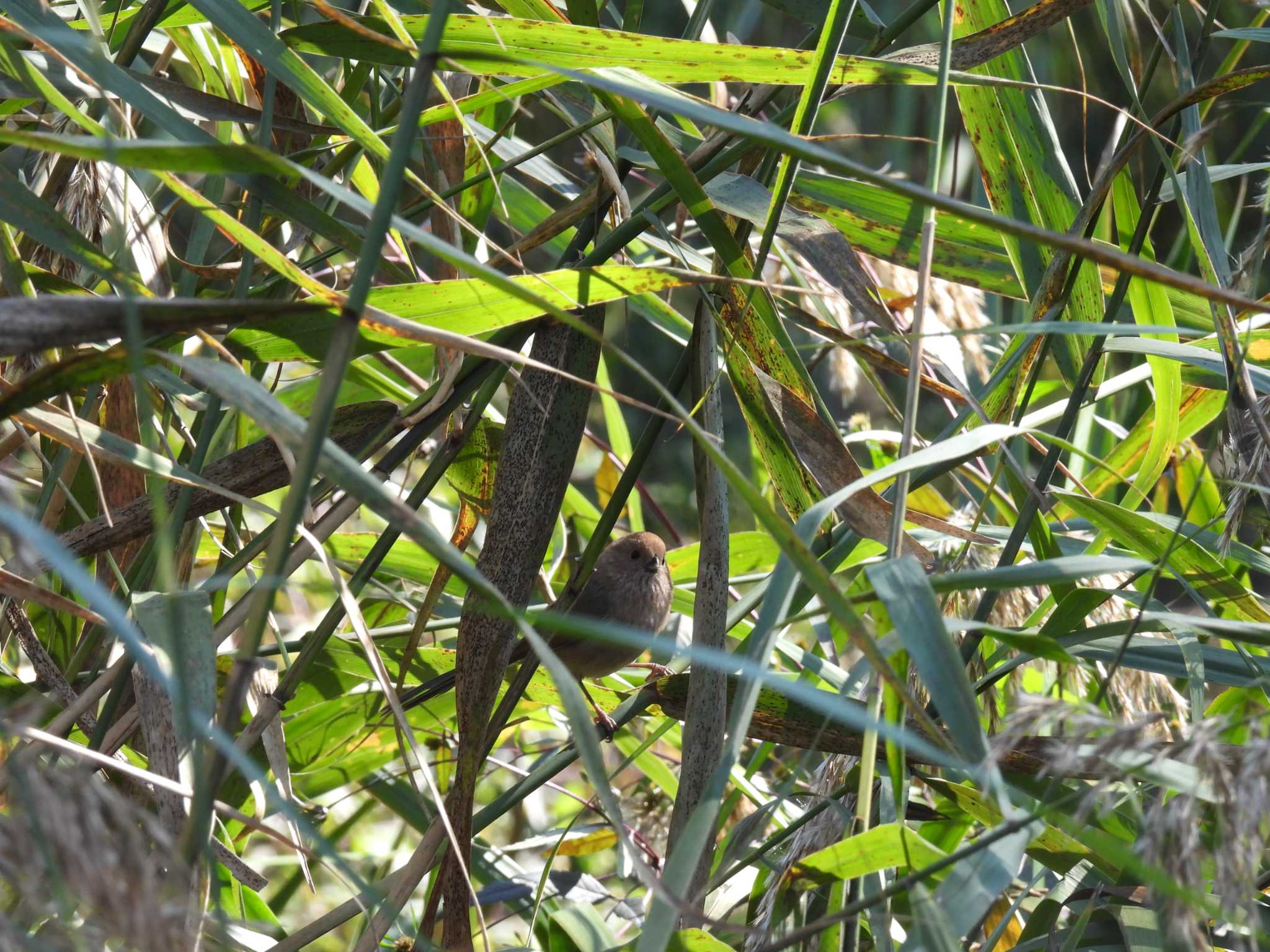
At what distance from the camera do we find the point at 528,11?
1.10 meters

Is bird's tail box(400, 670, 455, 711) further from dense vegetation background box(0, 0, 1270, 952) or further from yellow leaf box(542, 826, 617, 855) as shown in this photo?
yellow leaf box(542, 826, 617, 855)

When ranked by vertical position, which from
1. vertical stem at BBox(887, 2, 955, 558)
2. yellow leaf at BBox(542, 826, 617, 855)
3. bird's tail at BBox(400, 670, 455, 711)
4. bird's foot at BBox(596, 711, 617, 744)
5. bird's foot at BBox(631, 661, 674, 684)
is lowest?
yellow leaf at BBox(542, 826, 617, 855)

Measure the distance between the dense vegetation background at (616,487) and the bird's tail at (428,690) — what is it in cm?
7

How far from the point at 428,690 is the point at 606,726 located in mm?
641

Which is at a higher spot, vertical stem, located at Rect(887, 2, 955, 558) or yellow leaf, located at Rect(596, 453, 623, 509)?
vertical stem, located at Rect(887, 2, 955, 558)

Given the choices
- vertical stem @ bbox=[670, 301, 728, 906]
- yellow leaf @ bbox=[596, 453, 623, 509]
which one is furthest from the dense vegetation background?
yellow leaf @ bbox=[596, 453, 623, 509]

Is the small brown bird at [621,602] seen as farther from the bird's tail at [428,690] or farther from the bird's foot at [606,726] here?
the bird's tail at [428,690]

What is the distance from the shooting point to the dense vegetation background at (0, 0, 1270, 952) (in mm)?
623

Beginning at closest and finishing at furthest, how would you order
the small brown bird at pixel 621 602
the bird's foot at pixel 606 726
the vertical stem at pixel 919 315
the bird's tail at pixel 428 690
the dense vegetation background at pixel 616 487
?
the dense vegetation background at pixel 616 487, the vertical stem at pixel 919 315, the bird's tail at pixel 428 690, the bird's foot at pixel 606 726, the small brown bird at pixel 621 602

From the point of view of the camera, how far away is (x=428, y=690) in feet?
3.97

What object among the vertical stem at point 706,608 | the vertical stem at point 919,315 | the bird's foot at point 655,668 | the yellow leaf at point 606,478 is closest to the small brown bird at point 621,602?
the bird's foot at point 655,668

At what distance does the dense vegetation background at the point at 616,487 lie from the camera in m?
0.62

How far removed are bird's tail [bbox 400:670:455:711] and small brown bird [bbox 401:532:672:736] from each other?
1.86 feet

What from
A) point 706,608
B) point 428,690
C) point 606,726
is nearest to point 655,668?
point 606,726
